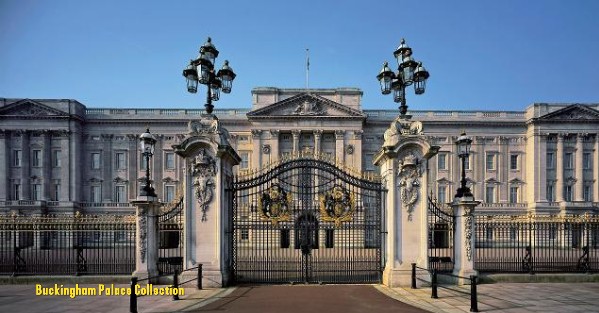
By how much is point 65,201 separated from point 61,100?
1385cm

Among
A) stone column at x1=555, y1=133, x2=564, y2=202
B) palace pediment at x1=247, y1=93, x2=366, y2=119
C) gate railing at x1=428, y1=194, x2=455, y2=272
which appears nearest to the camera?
gate railing at x1=428, y1=194, x2=455, y2=272

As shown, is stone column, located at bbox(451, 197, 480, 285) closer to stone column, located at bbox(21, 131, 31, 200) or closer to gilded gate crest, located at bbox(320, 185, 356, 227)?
gilded gate crest, located at bbox(320, 185, 356, 227)

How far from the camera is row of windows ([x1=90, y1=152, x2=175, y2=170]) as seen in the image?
61.8 metres

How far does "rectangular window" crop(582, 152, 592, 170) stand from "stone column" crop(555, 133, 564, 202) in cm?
336

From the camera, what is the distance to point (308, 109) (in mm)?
59500

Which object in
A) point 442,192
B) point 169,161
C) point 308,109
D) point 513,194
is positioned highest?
point 308,109

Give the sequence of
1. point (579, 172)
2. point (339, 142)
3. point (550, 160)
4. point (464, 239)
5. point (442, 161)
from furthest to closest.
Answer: point (442, 161), point (550, 160), point (579, 172), point (339, 142), point (464, 239)

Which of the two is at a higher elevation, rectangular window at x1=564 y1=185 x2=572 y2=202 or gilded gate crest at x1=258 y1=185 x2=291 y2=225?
gilded gate crest at x1=258 y1=185 x2=291 y2=225

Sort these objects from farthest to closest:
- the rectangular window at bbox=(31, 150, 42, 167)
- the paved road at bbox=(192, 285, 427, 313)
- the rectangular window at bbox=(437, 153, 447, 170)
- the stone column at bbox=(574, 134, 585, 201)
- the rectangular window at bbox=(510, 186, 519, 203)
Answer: the rectangular window at bbox=(510, 186, 519, 203) → the rectangular window at bbox=(437, 153, 447, 170) → the stone column at bbox=(574, 134, 585, 201) → the rectangular window at bbox=(31, 150, 42, 167) → the paved road at bbox=(192, 285, 427, 313)

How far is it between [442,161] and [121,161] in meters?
45.8

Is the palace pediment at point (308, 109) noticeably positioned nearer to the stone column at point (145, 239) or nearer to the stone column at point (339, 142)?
the stone column at point (339, 142)

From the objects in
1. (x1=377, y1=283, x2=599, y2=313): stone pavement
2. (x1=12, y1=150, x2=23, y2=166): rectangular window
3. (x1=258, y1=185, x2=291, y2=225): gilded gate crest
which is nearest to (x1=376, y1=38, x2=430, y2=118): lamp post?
(x1=258, y1=185, x2=291, y2=225): gilded gate crest

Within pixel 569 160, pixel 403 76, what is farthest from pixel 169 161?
pixel 569 160

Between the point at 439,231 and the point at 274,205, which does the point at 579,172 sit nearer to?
the point at 439,231
